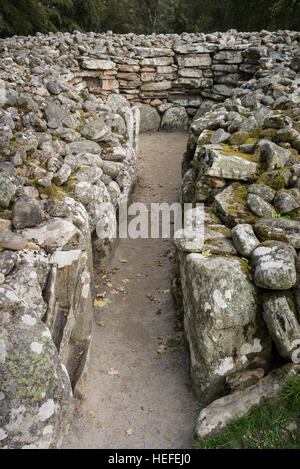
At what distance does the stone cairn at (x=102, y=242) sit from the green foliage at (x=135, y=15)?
19.0ft

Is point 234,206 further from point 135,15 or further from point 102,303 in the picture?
point 135,15

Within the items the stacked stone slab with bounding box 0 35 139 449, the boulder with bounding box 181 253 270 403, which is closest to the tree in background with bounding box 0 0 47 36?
the stacked stone slab with bounding box 0 35 139 449

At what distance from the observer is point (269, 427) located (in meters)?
3.56

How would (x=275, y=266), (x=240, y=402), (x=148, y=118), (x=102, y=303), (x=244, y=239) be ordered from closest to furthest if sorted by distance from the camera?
(x=240, y=402), (x=275, y=266), (x=244, y=239), (x=102, y=303), (x=148, y=118)

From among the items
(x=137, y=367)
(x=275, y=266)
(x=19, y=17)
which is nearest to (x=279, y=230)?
(x=275, y=266)

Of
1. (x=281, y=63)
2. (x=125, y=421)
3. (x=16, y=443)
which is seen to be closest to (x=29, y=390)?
(x=16, y=443)

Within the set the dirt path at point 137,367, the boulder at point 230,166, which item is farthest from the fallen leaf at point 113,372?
the boulder at point 230,166

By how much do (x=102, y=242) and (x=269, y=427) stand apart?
4.31 m

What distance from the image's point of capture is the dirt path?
4156 millimetres

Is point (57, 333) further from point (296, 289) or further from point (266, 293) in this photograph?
point (296, 289)

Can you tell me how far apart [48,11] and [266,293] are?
18130 mm

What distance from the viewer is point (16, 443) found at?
11.0ft
